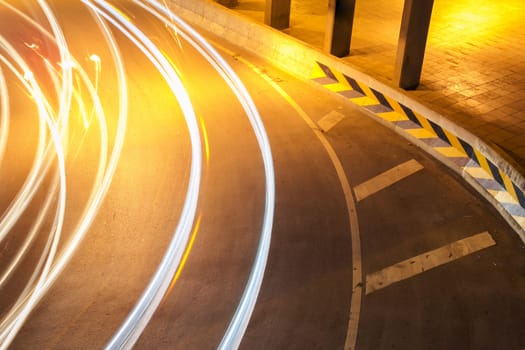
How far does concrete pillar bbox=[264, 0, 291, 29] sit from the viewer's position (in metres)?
Result: 17.2

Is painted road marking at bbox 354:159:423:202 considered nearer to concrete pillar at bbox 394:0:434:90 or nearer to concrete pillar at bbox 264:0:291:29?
concrete pillar at bbox 394:0:434:90

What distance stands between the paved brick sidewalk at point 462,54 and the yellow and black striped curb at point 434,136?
357 mm

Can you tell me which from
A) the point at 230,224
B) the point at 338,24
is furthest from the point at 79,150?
the point at 338,24

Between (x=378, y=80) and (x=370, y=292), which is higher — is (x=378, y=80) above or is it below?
above

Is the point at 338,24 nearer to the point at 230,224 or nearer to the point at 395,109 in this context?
the point at 395,109

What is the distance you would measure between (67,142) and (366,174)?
5655 millimetres

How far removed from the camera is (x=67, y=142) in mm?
11766

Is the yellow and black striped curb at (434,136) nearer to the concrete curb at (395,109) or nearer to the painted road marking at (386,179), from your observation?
the concrete curb at (395,109)

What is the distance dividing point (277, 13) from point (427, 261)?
10580mm

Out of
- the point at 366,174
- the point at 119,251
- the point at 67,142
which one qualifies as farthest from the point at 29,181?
the point at 366,174

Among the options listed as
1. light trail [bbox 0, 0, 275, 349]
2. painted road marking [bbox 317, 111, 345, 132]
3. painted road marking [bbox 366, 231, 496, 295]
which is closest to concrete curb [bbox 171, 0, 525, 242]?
painted road marking [bbox 317, 111, 345, 132]

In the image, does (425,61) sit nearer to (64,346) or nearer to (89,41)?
(89,41)

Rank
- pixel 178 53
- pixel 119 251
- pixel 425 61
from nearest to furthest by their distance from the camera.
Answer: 1. pixel 119 251
2. pixel 425 61
3. pixel 178 53

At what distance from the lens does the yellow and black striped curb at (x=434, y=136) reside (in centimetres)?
970
